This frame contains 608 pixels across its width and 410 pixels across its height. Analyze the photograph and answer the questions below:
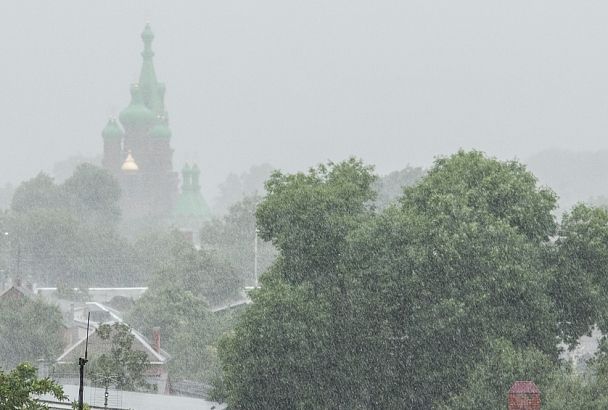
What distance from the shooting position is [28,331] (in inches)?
3910

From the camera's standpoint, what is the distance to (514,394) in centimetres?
4575

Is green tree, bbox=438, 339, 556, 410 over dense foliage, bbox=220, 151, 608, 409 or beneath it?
beneath

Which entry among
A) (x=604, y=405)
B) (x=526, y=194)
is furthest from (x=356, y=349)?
(x=604, y=405)

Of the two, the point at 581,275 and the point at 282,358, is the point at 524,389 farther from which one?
the point at 581,275

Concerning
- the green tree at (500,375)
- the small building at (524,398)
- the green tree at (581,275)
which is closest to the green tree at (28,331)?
the green tree at (581,275)

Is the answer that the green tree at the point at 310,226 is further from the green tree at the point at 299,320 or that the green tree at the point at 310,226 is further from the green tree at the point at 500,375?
the green tree at the point at 500,375

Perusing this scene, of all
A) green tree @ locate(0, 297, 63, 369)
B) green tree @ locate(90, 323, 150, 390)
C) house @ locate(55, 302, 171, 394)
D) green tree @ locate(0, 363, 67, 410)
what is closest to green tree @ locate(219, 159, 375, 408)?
green tree @ locate(90, 323, 150, 390)

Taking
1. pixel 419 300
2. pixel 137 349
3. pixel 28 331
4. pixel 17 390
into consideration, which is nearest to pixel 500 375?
pixel 419 300

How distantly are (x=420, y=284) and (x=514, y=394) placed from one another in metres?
17.7

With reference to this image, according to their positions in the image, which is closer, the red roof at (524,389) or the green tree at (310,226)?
the red roof at (524,389)

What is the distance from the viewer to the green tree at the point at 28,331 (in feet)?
324

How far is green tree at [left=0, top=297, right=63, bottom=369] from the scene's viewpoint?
9862 cm

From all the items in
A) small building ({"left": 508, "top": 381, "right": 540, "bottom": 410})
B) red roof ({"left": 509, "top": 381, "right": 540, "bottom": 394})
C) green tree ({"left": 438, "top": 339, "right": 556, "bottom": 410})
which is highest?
green tree ({"left": 438, "top": 339, "right": 556, "bottom": 410})

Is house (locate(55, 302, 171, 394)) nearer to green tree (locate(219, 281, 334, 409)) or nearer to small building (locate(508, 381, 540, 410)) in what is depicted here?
green tree (locate(219, 281, 334, 409))
